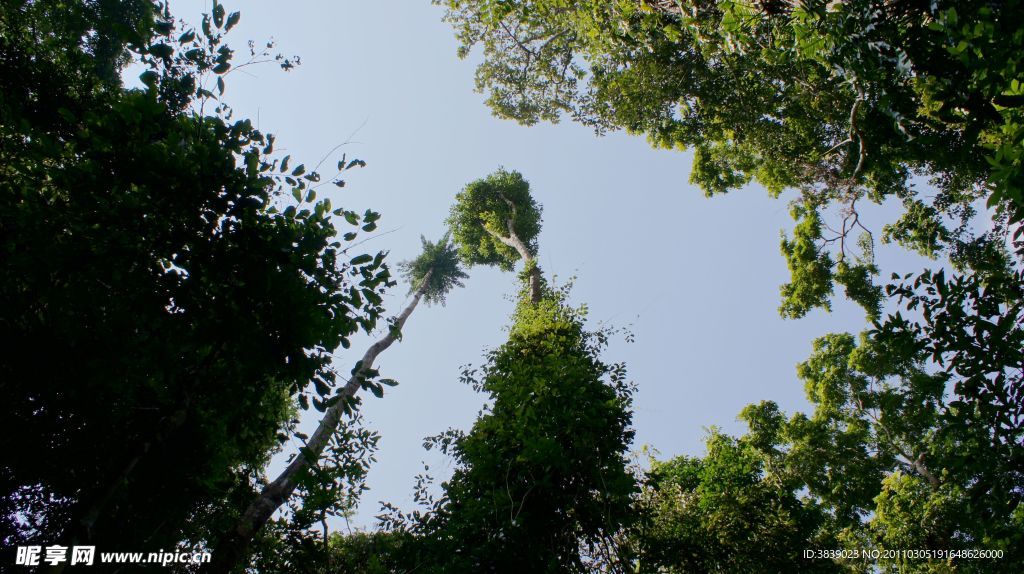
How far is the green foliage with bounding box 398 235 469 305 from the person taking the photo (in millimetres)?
21406

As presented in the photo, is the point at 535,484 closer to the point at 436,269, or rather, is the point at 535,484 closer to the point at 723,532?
the point at 723,532

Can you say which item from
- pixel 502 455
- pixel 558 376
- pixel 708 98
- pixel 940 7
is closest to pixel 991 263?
pixel 708 98

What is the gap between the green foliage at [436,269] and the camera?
70.2 feet

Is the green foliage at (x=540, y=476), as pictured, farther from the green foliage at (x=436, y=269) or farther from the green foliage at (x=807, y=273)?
the green foliage at (x=436, y=269)

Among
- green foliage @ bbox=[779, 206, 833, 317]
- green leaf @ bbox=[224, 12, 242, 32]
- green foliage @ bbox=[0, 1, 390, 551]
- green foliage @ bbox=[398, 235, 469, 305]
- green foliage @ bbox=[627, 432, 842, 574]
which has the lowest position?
green foliage @ bbox=[627, 432, 842, 574]

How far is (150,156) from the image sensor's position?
3.29 m

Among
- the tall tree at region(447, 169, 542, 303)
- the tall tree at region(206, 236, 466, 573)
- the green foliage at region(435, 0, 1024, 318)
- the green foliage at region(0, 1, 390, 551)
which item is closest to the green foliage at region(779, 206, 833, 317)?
the green foliage at region(435, 0, 1024, 318)

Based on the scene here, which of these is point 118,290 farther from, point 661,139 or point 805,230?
point 805,230

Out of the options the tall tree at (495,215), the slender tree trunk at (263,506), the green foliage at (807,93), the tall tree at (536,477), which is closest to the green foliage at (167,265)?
the slender tree trunk at (263,506)

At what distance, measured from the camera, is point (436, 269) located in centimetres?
2134

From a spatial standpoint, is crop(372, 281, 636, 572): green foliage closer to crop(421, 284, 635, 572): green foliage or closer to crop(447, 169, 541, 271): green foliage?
crop(421, 284, 635, 572): green foliage
